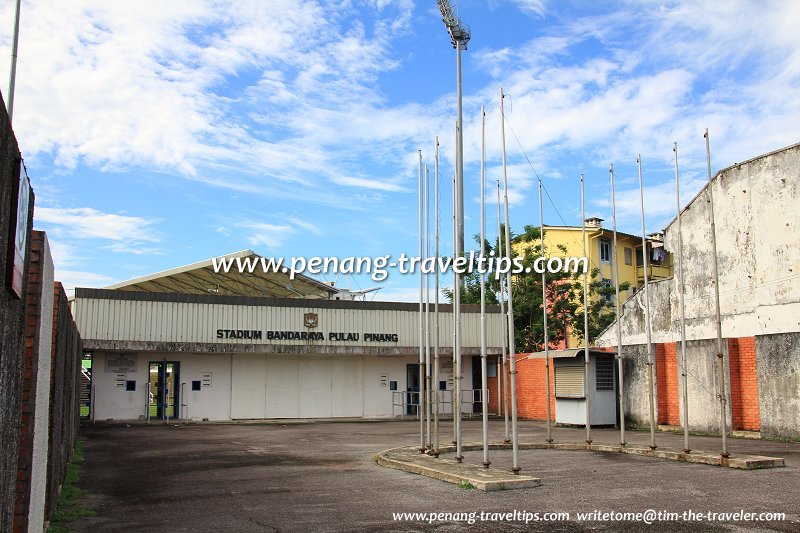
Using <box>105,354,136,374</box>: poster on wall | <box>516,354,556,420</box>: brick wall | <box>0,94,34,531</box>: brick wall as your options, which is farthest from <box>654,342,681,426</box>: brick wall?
<box>0,94,34,531</box>: brick wall

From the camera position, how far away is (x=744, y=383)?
20.8m

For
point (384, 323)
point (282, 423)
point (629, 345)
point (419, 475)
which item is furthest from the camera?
point (384, 323)

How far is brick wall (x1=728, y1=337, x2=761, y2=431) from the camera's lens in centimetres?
2047

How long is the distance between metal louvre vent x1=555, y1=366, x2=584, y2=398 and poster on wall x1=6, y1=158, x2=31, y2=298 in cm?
2144

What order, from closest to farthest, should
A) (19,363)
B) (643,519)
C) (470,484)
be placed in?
(19,363) < (643,519) < (470,484)

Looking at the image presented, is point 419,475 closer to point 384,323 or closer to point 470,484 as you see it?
point 470,484

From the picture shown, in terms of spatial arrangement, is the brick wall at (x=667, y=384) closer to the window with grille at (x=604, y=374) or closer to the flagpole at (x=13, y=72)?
the window with grille at (x=604, y=374)

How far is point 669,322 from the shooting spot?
25.8 meters

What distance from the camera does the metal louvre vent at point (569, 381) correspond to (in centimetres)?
2448

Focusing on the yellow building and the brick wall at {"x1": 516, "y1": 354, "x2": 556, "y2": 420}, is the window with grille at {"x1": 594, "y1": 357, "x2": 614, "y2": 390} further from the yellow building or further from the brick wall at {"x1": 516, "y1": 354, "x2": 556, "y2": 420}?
the yellow building

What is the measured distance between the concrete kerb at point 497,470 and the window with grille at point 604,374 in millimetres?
7422

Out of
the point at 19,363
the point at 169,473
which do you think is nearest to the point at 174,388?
the point at 169,473

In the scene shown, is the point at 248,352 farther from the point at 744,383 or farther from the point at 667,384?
the point at 744,383

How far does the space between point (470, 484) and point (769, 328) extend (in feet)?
48.9
